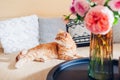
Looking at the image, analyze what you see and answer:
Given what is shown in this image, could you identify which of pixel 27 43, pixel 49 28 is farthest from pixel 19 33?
pixel 49 28

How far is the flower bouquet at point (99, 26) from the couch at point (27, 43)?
20.6 inches

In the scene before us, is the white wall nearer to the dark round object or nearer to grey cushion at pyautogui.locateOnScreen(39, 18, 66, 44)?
grey cushion at pyautogui.locateOnScreen(39, 18, 66, 44)

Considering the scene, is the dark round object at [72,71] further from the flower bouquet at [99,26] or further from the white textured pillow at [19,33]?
the white textured pillow at [19,33]

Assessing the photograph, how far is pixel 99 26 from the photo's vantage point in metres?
1.15

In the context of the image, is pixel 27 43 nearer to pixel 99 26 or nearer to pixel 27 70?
pixel 27 70

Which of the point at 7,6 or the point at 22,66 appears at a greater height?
the point at 7,6

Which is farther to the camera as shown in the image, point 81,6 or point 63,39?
point 63,39

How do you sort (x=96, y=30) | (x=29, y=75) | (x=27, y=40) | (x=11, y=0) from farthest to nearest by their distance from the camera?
(x=11, y=0)
(x=27, y=40)
(x=29, y=75)
(x=96, y=30)

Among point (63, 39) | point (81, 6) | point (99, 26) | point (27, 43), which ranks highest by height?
point (81, 6)

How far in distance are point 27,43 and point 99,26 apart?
1387 millimetres

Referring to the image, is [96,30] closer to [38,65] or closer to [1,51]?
[38,65]

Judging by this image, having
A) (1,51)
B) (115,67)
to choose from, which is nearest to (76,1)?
(115,67)

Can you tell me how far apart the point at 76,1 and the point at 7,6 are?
1530 millimetres

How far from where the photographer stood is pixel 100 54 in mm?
1313
